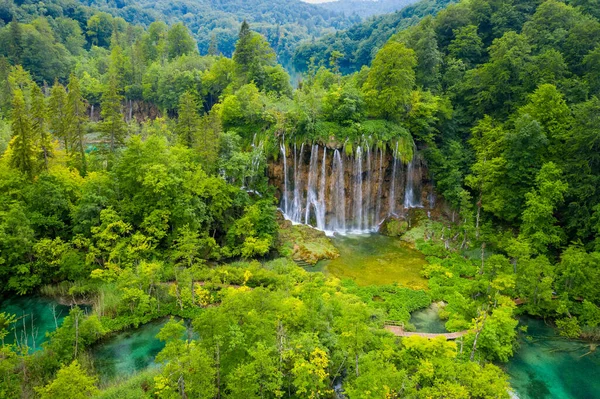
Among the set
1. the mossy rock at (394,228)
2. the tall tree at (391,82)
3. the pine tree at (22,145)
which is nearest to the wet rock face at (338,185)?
the mossy rock at (394,228)

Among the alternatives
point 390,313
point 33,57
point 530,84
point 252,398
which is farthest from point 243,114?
point 33,57

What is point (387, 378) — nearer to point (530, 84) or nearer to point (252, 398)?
point (252, 398)

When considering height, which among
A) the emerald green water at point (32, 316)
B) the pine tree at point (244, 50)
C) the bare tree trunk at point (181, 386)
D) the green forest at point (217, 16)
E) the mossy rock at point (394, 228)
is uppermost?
the green forest at point (217, 16)

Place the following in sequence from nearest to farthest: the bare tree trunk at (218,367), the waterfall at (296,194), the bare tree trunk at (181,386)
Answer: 1. the bare tree trunk at (181,386)
2. the bare tree trunk at (218,367)
3. the waterfall at (296,194)

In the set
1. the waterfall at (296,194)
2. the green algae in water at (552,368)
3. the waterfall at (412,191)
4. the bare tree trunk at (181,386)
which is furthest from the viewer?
the waterfall at (412,191)

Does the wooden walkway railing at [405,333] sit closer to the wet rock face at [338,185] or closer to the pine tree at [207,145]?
the wet rock face at [338,185]

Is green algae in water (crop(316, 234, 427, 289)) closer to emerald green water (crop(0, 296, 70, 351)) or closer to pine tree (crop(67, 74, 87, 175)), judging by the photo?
emerald green water (crop(0, 296, 70, 351))

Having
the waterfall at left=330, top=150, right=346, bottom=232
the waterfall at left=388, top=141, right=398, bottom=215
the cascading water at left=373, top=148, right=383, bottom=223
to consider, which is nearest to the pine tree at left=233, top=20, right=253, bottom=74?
the waterfall at left=330, top=150, right=346, bottom=232
